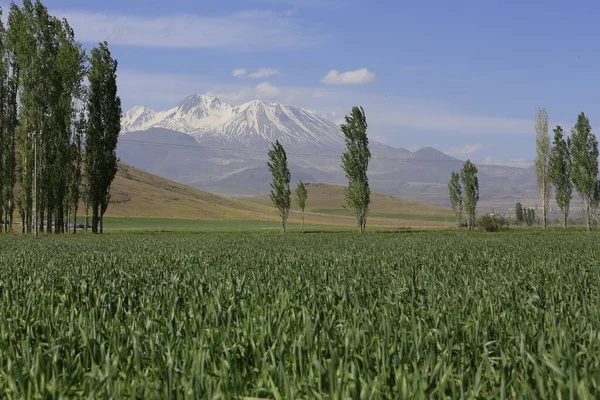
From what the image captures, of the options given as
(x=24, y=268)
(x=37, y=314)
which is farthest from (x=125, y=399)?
(x=24, y=268)

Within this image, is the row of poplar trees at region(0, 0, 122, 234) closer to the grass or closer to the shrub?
the grass

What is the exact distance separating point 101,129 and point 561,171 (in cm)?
6335

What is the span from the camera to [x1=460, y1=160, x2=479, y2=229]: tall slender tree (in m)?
103

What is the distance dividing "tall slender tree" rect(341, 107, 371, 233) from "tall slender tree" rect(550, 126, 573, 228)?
104 feet

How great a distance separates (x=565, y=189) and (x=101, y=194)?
209 feet

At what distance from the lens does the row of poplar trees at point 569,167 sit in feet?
272

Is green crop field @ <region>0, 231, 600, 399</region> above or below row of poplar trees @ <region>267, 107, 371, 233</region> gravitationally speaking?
below

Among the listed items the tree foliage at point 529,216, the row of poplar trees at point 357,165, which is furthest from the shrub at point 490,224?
the tree foliage at point 529,216

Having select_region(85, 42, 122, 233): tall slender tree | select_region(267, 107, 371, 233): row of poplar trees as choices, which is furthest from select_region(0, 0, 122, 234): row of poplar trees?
select_region(267, 107, 371, 233): row of poplar trees

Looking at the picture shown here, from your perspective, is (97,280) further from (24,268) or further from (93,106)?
(93,106)

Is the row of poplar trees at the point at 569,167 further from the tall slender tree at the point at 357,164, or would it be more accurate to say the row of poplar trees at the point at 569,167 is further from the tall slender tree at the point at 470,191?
the tall slender tree at the point at 357,164

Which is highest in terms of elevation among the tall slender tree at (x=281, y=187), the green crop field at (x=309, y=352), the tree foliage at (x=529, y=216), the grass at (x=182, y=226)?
the tall slender tree at (x=281, y=187)

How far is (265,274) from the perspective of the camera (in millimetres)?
11234

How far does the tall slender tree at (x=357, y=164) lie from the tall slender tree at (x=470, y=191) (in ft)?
121
